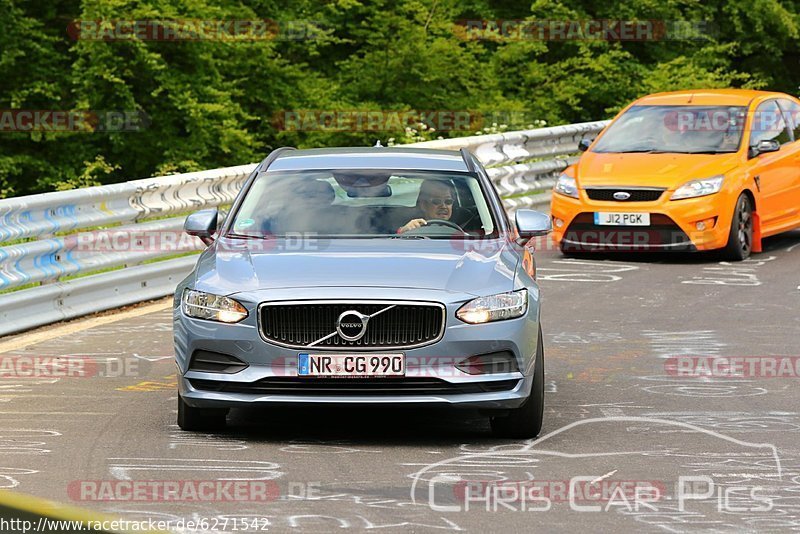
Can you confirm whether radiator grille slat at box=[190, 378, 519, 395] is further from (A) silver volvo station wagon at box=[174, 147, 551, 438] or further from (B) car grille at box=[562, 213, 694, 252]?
(B) car grille at box=[562, 213, 694, 252]

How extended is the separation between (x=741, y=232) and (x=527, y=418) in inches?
344

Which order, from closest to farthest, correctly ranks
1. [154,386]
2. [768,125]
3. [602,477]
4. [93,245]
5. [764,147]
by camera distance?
1. [602,477]
2. [154,386]
3. [93,245]
4. [764,147]
5. [768,125]

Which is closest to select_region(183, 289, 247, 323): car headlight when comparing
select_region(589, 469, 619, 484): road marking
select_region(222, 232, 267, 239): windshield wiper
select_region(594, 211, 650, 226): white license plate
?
select_region(222, 232, 267, 239): windshield wiper

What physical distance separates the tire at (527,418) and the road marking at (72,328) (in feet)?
14.5

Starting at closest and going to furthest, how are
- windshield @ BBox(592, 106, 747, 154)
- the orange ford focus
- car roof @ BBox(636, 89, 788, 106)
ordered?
the orange ford focus → windshield @ BBox(592, 106, 747, 154) → car roof @ BBox(636, 89, 788, 106)

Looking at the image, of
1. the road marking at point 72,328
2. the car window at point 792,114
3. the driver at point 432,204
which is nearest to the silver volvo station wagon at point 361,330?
the driver at point 432,204

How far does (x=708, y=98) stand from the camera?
17.7 metres

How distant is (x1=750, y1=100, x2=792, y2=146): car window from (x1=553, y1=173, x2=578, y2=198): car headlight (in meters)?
1.91

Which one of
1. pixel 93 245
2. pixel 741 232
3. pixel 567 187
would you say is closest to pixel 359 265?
pixel 93 245

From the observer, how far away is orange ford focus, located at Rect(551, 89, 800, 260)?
15.8 meters

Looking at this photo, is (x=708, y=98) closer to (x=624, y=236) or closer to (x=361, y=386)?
(x=624, y=236)

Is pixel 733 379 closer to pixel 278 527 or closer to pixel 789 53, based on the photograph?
pixel 278 527

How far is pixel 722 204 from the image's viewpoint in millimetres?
15773

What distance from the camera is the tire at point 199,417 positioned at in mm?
8109
